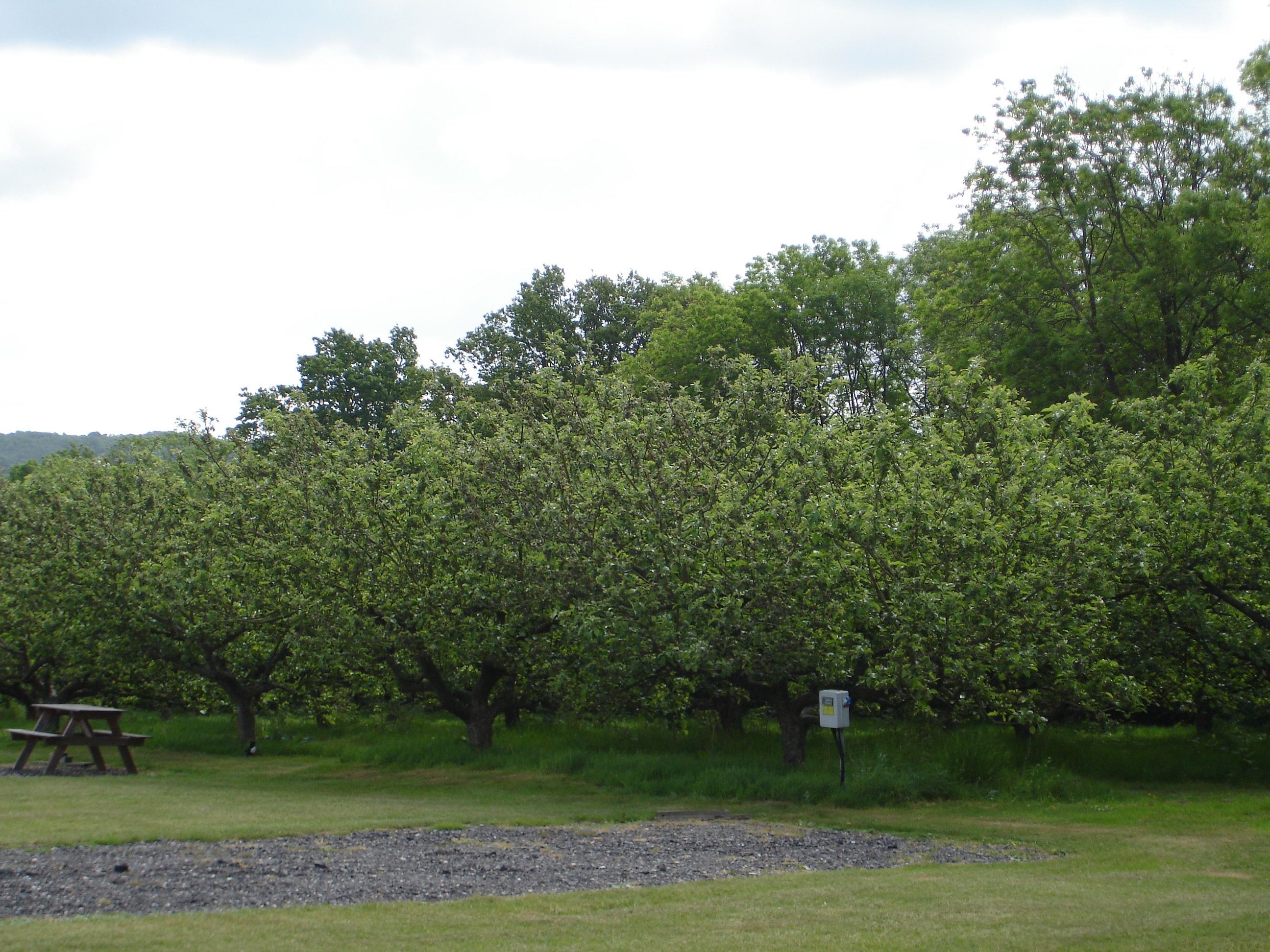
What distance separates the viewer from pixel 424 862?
11062mm

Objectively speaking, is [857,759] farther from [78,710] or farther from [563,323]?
[563,323]

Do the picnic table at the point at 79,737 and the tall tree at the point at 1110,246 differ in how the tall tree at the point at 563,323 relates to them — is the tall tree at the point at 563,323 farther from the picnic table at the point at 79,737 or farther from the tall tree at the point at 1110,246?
the picnic table at the point at 79,737

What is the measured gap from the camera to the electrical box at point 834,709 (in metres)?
15.7

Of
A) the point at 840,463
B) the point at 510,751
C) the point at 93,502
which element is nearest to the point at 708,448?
the point at 840,463

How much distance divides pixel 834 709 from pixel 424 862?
268 inches

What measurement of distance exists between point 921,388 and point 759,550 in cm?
2892

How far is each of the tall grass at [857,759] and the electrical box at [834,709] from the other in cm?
124

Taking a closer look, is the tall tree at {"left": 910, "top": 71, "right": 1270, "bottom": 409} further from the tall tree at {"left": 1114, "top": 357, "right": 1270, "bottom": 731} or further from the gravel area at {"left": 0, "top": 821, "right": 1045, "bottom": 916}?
the gravel area at {"left": 0, "top": 821, "right": 1045, "bottom": 916}

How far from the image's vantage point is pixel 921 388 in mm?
44094

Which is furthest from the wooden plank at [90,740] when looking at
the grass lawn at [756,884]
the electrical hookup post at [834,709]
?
the electrical hookup post at [834,709]

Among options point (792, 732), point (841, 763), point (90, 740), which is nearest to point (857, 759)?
point (841, 763)

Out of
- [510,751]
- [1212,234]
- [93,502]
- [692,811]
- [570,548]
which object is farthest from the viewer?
[1212,234]

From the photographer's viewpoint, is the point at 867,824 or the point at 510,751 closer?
the point at 867,824

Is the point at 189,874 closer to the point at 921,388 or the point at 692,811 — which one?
the point at 692,811
